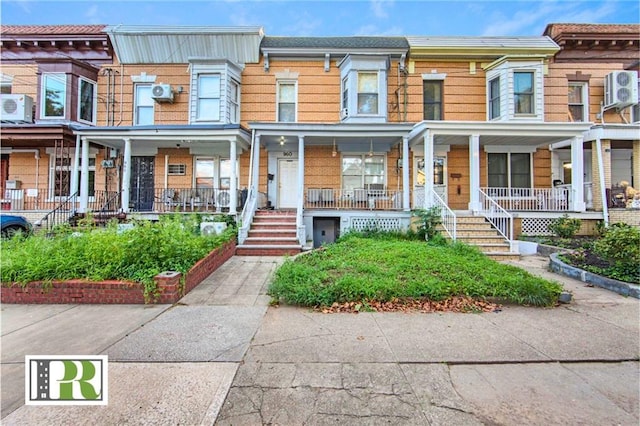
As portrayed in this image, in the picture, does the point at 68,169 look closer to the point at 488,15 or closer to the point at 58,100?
the point at 58,100

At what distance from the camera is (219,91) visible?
11.4m

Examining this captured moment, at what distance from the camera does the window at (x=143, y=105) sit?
12086 millimetres

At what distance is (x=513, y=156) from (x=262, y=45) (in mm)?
11180

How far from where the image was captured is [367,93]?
11367 millimetres

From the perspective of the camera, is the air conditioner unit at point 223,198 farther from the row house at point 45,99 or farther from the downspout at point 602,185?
the downspout at point 602,185

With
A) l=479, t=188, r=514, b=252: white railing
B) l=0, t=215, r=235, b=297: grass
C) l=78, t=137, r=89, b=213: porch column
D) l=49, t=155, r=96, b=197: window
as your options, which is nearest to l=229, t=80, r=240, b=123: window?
l=78, t=137, r=89, b=213: porch column

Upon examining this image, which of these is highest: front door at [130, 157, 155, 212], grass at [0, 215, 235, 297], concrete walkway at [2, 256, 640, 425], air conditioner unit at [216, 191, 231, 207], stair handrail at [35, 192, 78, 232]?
front door at [130, 157, 155, 212]


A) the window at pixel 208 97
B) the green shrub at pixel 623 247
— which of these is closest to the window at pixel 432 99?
the green shrub at pixel 623 247

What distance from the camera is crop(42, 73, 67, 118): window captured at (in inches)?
445

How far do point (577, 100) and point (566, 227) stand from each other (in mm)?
6477

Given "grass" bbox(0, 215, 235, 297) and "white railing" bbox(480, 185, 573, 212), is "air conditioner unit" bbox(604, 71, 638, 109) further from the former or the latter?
"grass" bbox(0, 215, 235, 297)

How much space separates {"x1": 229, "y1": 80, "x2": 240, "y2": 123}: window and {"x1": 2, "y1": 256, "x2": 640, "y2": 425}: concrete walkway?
8.98 metres

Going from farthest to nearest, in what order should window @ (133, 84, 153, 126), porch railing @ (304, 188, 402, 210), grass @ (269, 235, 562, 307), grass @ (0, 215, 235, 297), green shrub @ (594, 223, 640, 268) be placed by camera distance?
window @ (133, 84, 153, 126) → porch railing @ (304, 188, 402, 210) → green shrub @ (594, 223, 640, 268) → grass @ (0, 215, 235, 297) → grass @ (269, 235, 562, 307)

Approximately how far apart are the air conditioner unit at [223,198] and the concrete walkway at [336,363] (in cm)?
653
